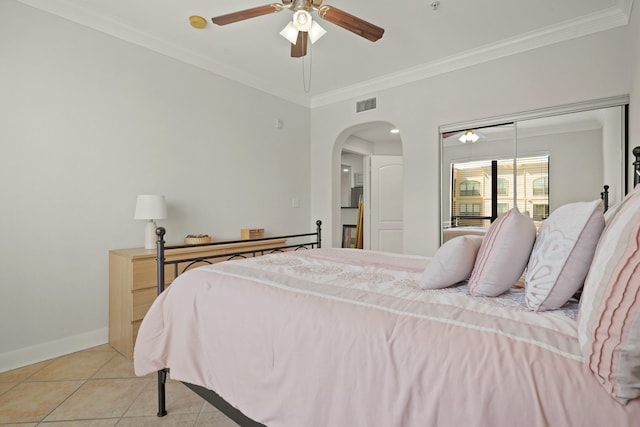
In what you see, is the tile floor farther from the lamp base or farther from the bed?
the lamp base

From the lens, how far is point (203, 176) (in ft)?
11.2

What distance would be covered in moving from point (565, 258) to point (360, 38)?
2.74 metres

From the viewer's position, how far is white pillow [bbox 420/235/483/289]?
1.30m

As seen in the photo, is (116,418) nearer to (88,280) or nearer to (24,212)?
(88,280)

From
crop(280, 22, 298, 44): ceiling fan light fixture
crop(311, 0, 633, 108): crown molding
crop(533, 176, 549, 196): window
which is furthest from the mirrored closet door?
crop(280, 22, 298, 44): ceiling fan light fixture

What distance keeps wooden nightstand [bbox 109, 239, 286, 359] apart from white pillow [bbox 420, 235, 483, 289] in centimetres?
211

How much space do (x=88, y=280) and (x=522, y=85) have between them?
4212mm

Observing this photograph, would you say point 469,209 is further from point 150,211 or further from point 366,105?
point 150,211

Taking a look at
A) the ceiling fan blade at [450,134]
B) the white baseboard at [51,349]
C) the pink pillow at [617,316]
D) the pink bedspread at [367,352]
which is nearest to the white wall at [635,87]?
the ceiling fan blade at [450,134]

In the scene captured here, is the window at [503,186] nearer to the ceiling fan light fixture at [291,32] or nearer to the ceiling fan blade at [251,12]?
the ceiling fan light fixture at [291,32]

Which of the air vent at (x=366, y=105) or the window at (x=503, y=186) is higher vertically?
the air vent at (x=366, y=105)

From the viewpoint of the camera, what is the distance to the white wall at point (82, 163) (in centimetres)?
226

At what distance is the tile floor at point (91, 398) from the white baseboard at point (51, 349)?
54 mm

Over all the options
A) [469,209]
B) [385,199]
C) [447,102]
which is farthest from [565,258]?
[385,199]
